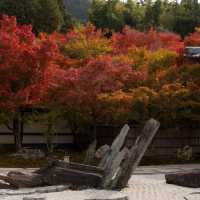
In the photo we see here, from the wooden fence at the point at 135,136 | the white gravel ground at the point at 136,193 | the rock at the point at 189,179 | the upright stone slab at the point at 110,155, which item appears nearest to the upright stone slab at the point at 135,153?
the white gravel ground at the point at 136,193

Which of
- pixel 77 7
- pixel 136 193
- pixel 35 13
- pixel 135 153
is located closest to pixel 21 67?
pixel 135 153

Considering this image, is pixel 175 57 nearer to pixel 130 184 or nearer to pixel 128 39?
pixel 128 39

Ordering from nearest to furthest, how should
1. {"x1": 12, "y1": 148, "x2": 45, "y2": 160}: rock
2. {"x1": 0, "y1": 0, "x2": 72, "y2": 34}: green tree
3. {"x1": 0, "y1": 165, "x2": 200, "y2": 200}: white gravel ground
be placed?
{"x1": 0, "y1": 165, "x2": 200, "y2": 200}: white gravel ground → {"x1": 12, "y1": 148, "x2": 45, "y2": 160}: rock → {"x1": 0, "y1": 0, "x2": 72, "y2": 34}: green tree

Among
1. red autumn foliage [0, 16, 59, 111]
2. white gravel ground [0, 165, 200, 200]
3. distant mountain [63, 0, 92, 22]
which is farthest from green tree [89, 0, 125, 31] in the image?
white gravel ground [0, 165, 200, 200]

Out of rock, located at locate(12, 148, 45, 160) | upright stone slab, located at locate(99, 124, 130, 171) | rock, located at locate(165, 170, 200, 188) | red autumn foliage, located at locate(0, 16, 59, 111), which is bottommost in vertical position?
rock, located at locate(12, 148, 45, 160)

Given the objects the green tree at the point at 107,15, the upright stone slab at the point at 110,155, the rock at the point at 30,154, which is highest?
the green tree at the point at 107,15

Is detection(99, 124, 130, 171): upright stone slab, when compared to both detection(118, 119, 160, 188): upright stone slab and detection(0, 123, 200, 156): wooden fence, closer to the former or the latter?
detection(118, 119, 160, 188): upright stone slab

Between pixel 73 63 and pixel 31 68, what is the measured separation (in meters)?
3.34

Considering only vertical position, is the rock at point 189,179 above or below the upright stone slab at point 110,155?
below

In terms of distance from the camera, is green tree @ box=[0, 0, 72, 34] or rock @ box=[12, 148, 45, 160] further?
green tree @ box=[0, 0, 72, 34]

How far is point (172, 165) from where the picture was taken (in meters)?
20.8

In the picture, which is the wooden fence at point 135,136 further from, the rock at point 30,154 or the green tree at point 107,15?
the green tree at point 107,15

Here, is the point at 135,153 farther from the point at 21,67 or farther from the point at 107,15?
the point at 107,15

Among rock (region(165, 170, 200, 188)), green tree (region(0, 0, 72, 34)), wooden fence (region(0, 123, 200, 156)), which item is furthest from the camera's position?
green tree (region(0, 0, 72, 34))
